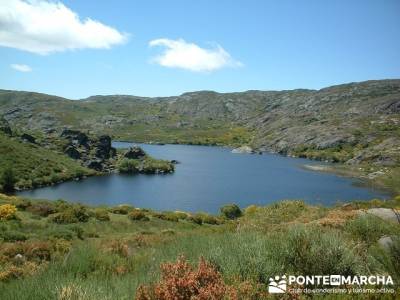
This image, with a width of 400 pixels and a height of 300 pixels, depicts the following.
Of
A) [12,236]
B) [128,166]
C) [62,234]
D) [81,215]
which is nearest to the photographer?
[12,236]

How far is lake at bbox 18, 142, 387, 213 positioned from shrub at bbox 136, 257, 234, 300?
84254 millimetres

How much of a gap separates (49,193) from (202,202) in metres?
45.4

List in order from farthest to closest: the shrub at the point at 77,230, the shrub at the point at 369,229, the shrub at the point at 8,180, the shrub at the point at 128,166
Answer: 1. the shrub at the point at 128,166
2. the shrub at the point at 8,180
3. the shrub at the point at 77,230
4. the shrub at the point at 369,229

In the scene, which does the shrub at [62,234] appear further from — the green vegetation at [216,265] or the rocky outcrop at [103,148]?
the rocky outcrop at [103,148]

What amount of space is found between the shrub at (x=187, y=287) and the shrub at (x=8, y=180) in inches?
4710

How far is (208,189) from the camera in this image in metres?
118

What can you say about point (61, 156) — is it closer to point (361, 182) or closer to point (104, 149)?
point (104, 149)

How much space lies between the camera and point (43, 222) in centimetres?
3825

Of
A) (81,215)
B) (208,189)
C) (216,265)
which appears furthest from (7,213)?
(208,189)

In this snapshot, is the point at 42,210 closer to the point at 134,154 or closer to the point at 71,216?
the point at 71,216

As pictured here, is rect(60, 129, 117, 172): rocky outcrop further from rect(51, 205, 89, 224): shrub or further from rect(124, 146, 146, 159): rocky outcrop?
rect(51, 205, 89, 224): shrub

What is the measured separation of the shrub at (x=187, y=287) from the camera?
6.25 meters

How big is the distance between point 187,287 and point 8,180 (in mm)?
122432

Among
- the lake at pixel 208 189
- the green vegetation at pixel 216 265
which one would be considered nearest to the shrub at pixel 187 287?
the green vegetation at pixel 216 265
